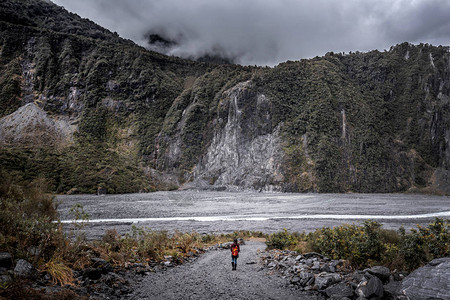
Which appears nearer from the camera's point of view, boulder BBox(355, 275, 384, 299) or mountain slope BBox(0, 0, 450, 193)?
boulder BBox(355, 275, 384, 299)

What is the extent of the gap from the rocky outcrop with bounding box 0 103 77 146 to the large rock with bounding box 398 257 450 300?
126022mm

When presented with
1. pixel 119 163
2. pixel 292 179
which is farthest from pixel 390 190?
pixel 119 163

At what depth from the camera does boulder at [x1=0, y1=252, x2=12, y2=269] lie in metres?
5.60

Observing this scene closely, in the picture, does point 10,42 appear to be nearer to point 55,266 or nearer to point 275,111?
point 275,111

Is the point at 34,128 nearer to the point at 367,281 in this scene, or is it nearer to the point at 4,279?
the point at 4,279

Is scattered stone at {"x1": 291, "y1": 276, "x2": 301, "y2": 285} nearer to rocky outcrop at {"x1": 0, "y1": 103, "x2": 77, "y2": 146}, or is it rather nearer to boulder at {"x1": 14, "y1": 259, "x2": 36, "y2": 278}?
boulder at {"x1": 14, "y1": 259, "x2": 36, "y2": 278}

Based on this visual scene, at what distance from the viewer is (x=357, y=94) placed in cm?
13850

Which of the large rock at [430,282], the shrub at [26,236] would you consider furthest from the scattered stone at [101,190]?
the large rock at [430,282]

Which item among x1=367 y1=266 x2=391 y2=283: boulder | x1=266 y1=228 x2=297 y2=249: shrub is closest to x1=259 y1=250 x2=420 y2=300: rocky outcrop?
x1=367 y1=266 x2=391 y2=283: boulder

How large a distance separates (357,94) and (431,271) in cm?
15161

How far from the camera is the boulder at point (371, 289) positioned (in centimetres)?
618

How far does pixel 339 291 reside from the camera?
7012mm

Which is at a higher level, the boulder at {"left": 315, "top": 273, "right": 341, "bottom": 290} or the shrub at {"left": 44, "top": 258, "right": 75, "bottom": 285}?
the shrub at {"left": 44, "top": 258, "right": 75, "bottom": 285}

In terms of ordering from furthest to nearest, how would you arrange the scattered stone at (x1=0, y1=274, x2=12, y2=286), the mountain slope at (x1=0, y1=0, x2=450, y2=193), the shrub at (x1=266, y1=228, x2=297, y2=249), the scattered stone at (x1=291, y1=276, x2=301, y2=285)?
the mountain slope at (x1=0, y1=0, x2=450, y2=193)
the shrub at (x1=266, y1=228, x2=297, y2=249)
the scattered stone at (x1=291, y1=276, x2=301, y2=285)
the scattered stone at (x1=0, y1=274, x2=12, y2=286)
